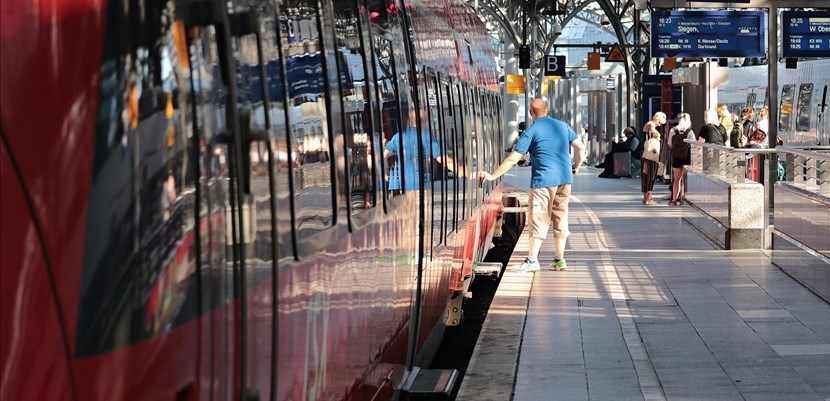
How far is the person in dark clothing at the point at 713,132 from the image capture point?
75.9ft

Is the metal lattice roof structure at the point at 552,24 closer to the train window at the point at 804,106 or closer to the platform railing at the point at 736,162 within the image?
the train window at the point at 804,106

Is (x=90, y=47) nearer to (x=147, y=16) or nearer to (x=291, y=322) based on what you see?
(x=147, y=16)

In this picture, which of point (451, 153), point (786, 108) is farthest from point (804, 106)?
point (451, 153)

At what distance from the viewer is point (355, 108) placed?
5809 mm

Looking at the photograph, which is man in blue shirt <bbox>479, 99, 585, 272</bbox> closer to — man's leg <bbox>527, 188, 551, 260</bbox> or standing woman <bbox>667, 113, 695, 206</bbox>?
man's leg <bbox>527, 188, 551, 260</bbox>

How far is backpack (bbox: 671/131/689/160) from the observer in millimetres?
24453

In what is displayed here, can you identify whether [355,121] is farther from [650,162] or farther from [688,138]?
[650,162]

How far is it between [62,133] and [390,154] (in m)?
4.23

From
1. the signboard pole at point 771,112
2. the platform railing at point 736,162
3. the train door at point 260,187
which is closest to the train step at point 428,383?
the train door at point 260,187

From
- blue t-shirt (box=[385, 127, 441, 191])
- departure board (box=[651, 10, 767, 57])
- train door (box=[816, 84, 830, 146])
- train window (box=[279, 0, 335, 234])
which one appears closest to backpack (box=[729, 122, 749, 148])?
departure board (box=[651, 10, 767, 57])

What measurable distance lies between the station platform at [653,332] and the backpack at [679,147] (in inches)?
265

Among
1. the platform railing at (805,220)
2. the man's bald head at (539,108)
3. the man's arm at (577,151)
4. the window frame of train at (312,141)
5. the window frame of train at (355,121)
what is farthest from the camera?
the man's arm at (577,151)

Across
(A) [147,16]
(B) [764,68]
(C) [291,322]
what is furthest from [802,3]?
(B) [764,68]

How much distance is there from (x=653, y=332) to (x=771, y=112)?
21.3 feet
